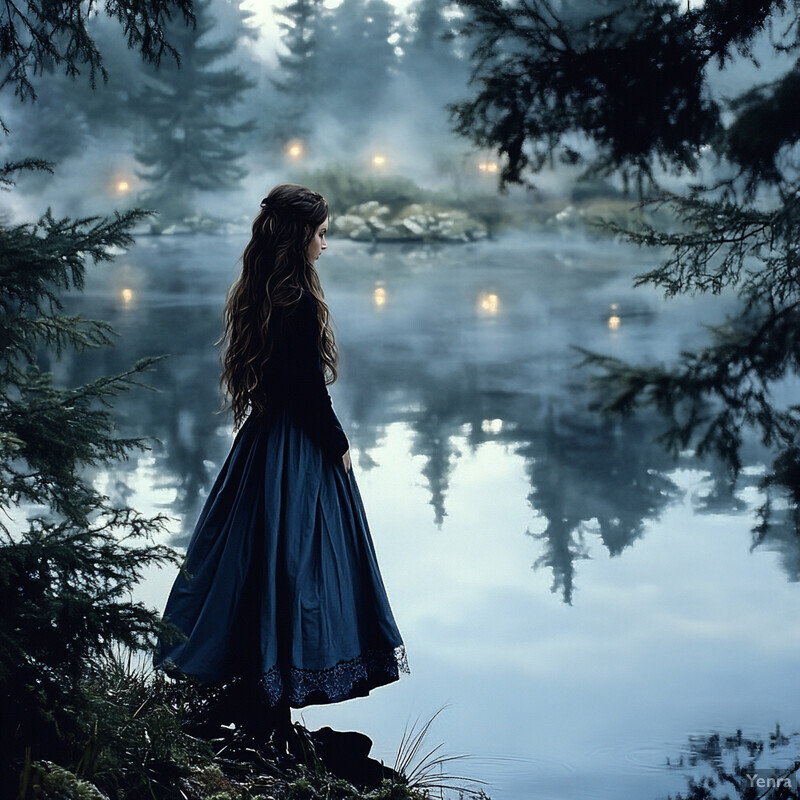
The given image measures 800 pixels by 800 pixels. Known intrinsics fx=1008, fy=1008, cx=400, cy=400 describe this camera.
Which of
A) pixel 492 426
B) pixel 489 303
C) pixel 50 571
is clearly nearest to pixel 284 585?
pixel 50 571

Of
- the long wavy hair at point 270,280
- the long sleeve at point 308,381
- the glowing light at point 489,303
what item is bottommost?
the long sleeve at point 308,381

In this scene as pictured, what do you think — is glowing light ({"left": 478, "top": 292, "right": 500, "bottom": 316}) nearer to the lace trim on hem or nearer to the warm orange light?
the warm orange light

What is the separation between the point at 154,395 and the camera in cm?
832

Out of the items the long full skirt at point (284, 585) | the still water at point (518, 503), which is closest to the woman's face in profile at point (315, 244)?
the long full skirt at point (284, 585)

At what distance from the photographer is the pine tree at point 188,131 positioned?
1059cm

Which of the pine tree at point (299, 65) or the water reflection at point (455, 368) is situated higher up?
the pine tree at point (299, 65)

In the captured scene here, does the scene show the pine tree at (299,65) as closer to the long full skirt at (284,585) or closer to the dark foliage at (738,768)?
the long full skirt at (284,585)

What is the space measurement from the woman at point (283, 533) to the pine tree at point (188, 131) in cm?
842

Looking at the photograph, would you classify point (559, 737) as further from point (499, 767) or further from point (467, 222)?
point (467, 222)

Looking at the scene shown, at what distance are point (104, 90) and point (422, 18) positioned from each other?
11.1ft

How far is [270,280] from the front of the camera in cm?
263

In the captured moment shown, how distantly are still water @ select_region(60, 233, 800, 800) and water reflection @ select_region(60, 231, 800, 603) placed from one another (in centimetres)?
3

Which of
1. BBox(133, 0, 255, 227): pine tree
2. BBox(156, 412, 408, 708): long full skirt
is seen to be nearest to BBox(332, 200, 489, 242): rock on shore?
BBox(133, 0, 255, 227): pine tree

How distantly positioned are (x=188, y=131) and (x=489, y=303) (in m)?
3.71
